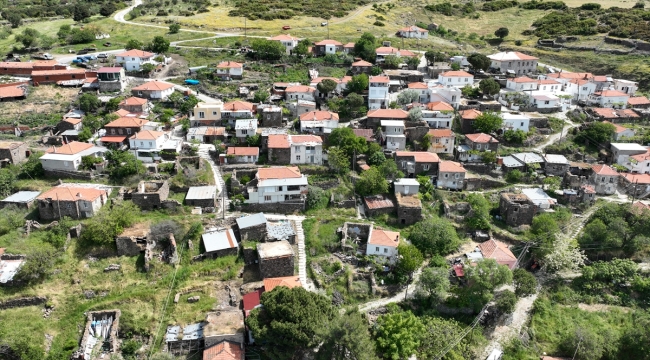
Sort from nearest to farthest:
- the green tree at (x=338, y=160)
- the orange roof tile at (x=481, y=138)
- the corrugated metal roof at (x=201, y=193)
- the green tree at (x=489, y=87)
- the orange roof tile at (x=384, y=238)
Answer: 1. the orange roof tile at (x=384, y=238)
2. the corrugated metal roof at (x=201, y=193)
3. the green tree at (x=338, y=160)
4. the orange roof tile at (x=481, y=138)
5. the green tree at (x=489, y=87)

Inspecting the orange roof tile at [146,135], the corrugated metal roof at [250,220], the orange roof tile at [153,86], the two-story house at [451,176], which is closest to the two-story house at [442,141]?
the two-story house at [451,176]

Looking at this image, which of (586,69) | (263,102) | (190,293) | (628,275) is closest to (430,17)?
(586,69)

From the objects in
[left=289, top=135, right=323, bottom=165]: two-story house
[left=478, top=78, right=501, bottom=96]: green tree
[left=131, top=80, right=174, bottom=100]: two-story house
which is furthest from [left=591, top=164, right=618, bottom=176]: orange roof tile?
[left=131, top=80, right=174, bottom=100]: two-story house

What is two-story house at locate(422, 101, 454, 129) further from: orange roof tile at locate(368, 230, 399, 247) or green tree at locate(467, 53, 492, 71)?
orange roof tile at locate(368, 230, 399, 247)

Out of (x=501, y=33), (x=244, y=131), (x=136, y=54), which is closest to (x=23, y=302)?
(x=244, y=131)

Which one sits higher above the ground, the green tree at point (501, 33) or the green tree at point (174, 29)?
the green tree at point (174, 29)

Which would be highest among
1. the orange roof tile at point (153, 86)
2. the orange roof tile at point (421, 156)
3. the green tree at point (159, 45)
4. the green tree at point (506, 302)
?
the green tree at point (159, 45)

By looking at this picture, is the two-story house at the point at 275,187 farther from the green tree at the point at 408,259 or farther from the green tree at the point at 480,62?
the green tree at the point at 480,62
